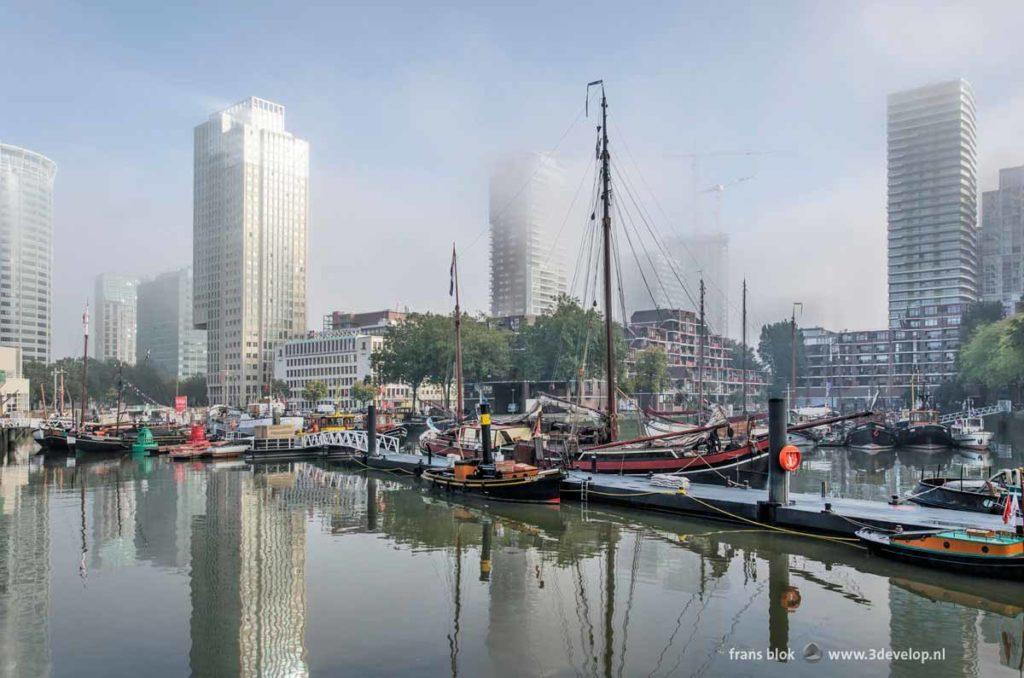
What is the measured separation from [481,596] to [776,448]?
11222 millimetres

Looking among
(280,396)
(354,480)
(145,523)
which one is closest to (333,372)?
(280,396)

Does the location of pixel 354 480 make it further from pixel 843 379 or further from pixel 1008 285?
pixel 1008 285

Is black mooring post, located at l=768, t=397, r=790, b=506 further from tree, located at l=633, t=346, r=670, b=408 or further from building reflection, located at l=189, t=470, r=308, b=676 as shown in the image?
tree, located at l=633, t=346, r=670, b=408

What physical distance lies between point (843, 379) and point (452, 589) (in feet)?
448

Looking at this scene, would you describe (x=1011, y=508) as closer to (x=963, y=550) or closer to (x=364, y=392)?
(x=963, y=550)

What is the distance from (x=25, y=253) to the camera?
176m

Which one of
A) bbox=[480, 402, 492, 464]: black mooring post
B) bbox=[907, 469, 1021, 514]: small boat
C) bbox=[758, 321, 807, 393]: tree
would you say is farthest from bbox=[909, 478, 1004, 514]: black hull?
bbox=[758, 321, 807, 393]: tree

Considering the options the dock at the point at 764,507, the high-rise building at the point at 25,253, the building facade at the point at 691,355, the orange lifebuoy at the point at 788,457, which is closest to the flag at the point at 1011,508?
the dock at the point at 764,507

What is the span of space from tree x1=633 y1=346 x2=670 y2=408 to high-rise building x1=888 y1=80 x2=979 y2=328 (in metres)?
58.5

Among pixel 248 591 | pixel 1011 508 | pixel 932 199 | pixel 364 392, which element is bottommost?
pixel 248 591

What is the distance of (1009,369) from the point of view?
72.9m

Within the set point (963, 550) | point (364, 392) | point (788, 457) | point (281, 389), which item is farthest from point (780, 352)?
point (963, 550)

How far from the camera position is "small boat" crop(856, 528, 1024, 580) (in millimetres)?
16750

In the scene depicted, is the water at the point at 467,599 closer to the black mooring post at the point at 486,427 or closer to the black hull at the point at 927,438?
the black mooring post at the point at 486,427
